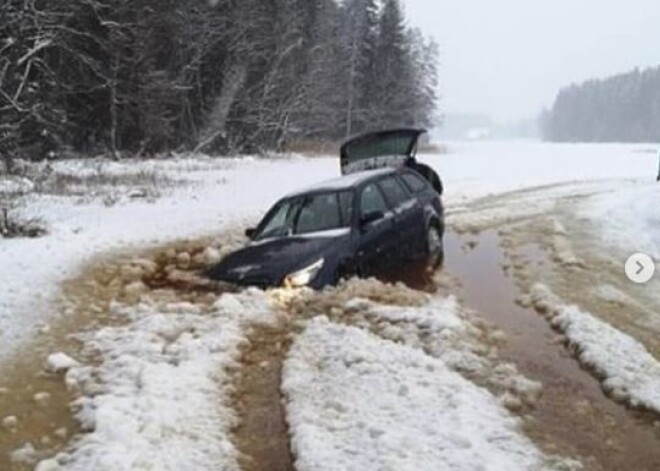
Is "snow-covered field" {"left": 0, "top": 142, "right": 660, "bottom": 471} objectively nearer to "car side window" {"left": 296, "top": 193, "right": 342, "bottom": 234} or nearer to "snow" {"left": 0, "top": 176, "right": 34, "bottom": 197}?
"car side window" {"left": 296, "top": 193, "right": 342, "bottom": 234}

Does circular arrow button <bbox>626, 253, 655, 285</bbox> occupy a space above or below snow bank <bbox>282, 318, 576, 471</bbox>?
above

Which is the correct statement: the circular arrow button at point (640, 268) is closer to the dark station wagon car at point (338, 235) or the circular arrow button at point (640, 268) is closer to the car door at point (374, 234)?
the dark station wagon car at point (338, 235)

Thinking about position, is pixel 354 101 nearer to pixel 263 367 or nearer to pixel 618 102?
pixel 263 367

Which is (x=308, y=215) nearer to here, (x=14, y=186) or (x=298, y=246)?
(x=298, y=246)

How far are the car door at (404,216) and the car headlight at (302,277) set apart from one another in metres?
2.15

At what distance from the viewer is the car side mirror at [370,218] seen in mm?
10719

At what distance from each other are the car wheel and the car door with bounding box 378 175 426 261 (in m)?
0.34

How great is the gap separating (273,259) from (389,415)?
405 centimetres

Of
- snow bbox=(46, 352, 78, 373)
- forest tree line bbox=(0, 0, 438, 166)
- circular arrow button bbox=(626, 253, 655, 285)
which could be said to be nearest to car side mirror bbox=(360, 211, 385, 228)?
circular arrow button bbox=(626, 253, 655, 285)

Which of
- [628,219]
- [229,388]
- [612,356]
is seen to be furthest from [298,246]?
[628,219]

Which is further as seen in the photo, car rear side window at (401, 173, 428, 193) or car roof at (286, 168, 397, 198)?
car rear side window at (401, 173, 428, 193)

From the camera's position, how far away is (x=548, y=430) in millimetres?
6148

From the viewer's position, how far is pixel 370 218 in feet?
35.3

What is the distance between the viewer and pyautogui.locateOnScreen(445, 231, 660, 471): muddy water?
19.2 feet
